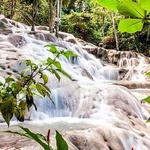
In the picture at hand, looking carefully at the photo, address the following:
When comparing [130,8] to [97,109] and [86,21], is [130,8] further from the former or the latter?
[86,21]

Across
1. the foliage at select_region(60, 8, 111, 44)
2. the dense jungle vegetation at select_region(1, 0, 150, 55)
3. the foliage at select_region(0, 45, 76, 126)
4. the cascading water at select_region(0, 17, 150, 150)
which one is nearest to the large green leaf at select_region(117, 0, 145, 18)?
the foliage at select_region(0, 45, 76, 126)

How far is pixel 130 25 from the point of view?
564 mm

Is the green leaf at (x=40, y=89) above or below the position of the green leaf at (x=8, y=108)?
above

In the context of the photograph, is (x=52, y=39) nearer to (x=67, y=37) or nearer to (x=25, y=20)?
(x=67, y=37)

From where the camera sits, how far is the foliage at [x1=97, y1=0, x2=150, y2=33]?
1.66 feet

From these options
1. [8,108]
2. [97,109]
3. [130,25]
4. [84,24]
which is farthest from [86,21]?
[130,25]

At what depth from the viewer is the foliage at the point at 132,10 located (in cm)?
51

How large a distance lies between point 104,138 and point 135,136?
98 centimetres

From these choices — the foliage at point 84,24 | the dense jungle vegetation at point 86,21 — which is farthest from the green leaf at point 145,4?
the foliage at point 84,24

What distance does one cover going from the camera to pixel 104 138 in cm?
675

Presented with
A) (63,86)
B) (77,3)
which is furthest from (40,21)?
(63,86)

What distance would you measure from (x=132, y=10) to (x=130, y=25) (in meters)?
0.05

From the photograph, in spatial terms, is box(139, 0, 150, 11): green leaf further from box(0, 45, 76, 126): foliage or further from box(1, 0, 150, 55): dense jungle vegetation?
box(1, 0, 150, 55): dense jungle vegetation

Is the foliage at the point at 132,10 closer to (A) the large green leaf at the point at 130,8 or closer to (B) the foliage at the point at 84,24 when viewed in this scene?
(A) the large green leaf at the point at 130,8
